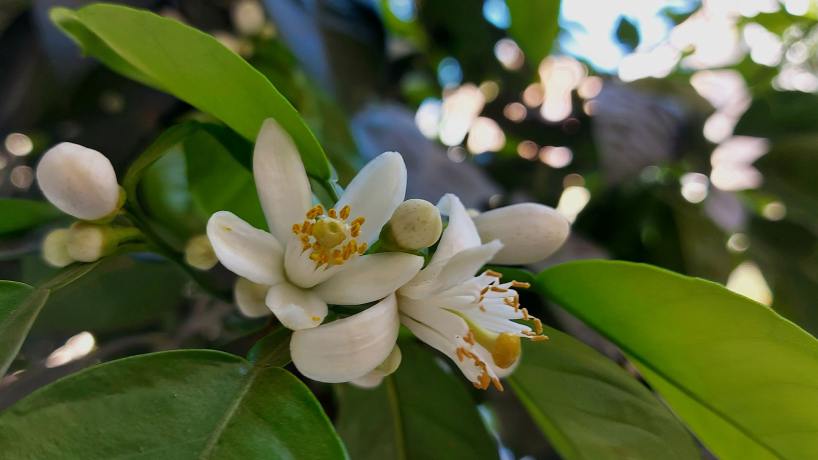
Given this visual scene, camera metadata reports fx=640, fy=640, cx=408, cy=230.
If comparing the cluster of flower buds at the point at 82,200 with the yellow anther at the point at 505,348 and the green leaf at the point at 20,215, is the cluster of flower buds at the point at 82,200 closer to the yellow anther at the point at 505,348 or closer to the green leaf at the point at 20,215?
the green leaf at the point at 20,215

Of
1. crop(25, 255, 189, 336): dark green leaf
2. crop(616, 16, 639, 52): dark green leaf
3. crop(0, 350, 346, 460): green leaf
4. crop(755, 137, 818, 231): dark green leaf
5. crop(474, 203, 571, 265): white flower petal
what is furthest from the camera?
crop(616, 16, 639, 52): dark green leaf

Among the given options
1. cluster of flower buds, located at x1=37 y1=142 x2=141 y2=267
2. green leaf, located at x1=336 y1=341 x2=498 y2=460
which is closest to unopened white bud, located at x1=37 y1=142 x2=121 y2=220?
cluster of flower buds, located at x1=37 y1=142 x2=141 y2=267

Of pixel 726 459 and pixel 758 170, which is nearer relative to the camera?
pixel 726 459

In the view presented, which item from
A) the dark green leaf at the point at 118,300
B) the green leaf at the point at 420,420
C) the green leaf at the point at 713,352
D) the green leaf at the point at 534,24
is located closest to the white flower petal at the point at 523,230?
the green leaf at the point at 713,352

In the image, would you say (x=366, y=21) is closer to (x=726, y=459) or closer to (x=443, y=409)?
(x=443, y=409)

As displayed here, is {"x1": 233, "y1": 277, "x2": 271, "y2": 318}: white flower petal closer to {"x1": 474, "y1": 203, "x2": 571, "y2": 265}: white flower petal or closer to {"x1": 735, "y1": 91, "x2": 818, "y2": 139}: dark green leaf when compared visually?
{"x1": 474, "y1": 203, "x2": 571, "y2": 265}: white flower petal

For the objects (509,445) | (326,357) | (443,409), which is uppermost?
(326,357)

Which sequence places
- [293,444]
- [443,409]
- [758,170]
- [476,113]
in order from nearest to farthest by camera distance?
[293,444], [443,409], [758,170], [476,113]

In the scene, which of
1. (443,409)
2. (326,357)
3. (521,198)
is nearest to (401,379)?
(443,409)
